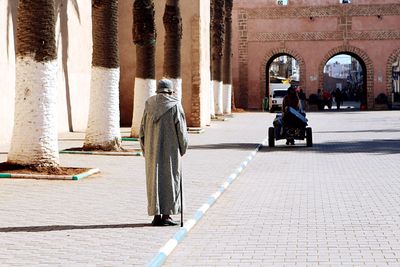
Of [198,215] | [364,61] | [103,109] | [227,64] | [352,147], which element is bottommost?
[352,147]

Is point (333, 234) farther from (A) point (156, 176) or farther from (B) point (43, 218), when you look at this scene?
(B) point (43, 218)

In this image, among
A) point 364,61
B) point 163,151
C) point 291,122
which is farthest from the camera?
point 364,61

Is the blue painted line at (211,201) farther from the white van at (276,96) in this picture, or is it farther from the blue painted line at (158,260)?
the white van at (276,96)

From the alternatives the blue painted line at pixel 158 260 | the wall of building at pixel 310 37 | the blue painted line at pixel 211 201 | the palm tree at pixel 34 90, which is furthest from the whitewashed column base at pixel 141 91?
the wall of building at pixel 310 37

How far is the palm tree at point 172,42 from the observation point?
24.1m

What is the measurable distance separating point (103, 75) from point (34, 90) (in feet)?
13.5

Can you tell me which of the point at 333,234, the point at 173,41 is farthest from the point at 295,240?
the point at 173,41

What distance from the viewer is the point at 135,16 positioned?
20391 mm

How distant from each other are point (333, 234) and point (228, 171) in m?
6.58

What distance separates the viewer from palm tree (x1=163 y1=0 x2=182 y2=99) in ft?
79.2

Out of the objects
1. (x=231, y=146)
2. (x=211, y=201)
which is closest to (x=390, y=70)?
(x=231, y=146)

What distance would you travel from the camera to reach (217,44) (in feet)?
130

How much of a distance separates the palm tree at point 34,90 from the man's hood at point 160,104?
15.2 ft

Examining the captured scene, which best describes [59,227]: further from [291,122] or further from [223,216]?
[291,122]
